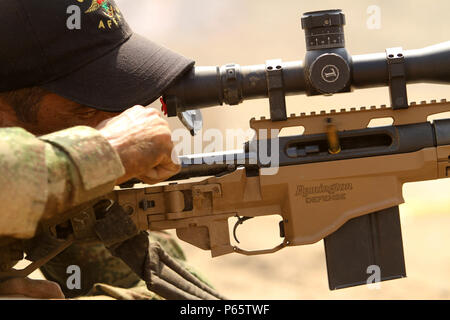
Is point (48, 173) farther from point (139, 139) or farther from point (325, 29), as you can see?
point (325, 29)

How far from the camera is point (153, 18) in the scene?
16953 millimetres

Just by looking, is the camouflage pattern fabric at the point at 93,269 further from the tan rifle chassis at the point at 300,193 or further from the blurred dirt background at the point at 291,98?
the blurred dirt background at the point at 291,98

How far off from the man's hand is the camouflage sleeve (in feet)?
0.33

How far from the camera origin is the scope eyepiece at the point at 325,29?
11.5 ft

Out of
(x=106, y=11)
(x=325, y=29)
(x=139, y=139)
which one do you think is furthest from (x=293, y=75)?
(x=139, y=139)

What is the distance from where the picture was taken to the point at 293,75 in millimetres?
3553

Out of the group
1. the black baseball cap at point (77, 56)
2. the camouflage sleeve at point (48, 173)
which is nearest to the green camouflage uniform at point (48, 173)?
the camouflage sleeve at point (48, 173)

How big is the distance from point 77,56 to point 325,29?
1.14 meters

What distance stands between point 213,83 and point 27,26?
0.97m

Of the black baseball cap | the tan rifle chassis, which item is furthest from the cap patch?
the tan rifle chassis

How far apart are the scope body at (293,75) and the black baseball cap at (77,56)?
1.63ft
